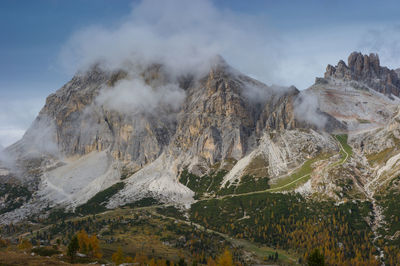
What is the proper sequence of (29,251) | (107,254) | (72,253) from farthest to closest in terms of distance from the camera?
(107,254)
(29,251)
(72,253)

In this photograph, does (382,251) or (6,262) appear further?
(382,251)

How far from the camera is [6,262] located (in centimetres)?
8956

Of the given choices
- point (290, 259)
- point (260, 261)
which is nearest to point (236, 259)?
point (260, 261)

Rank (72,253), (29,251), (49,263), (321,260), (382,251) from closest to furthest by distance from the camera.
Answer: (49,263) < (321,260) < (72,253) < (29,251) < (382,251)

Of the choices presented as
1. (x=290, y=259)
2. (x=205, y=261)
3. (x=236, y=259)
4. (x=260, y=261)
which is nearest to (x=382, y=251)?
(x=290, y=259)

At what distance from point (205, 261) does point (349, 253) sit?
8110 cm

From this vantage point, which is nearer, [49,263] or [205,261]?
[49,263]

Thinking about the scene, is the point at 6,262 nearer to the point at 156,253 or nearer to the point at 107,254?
the point at 107,254

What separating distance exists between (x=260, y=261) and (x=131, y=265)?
90847mm

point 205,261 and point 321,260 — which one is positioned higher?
point 321,260

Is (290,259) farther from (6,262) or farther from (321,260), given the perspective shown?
(6,262)

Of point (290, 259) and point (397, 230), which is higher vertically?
point (397, 230)

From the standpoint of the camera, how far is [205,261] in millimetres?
195625

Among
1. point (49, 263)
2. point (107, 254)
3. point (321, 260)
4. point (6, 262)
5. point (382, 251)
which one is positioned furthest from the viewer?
point (382, 251)
